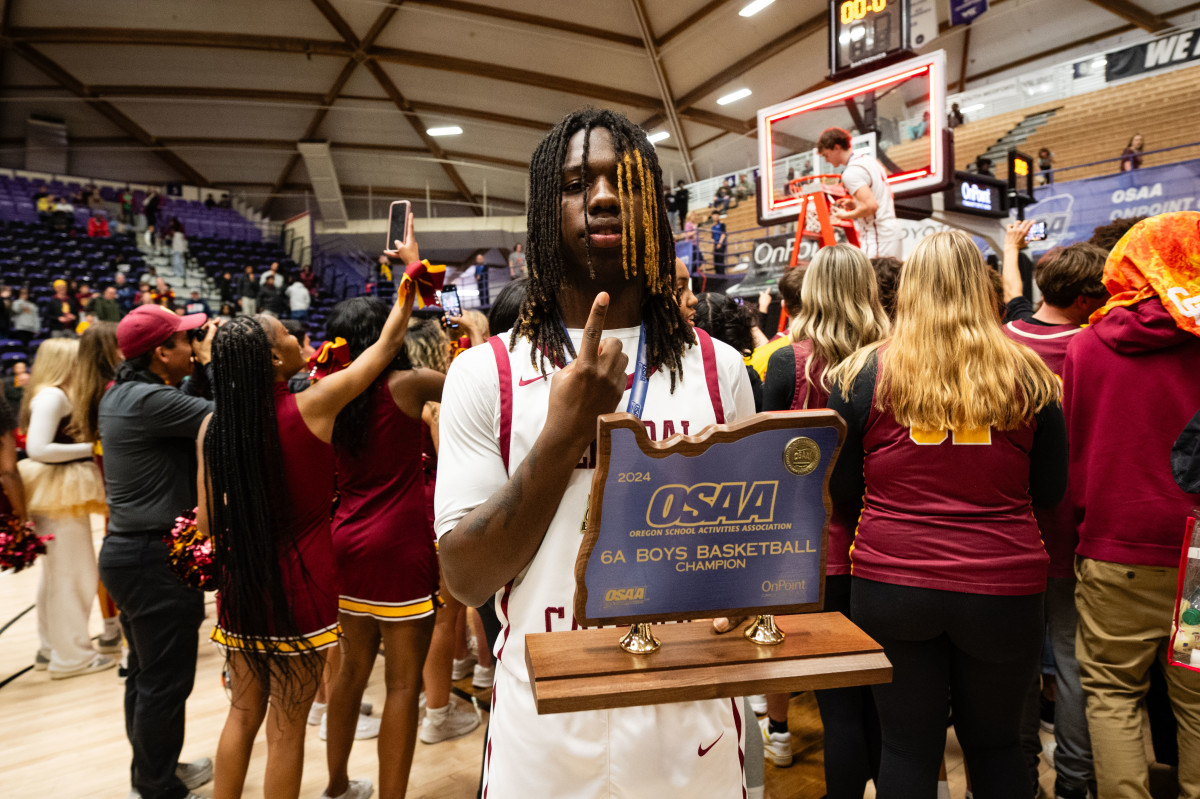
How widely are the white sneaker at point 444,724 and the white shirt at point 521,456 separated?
2.32m

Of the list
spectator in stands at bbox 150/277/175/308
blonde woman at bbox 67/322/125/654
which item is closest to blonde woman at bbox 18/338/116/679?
blonde woman at bbox 67/322/125/654

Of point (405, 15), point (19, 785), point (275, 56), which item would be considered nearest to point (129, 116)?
point (275, 56)

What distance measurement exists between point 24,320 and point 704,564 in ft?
48.2

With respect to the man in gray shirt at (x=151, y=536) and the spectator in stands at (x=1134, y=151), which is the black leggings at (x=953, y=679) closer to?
the man in gray shirt at (x=151, y=536)

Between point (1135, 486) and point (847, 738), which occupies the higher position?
point (1135, 486)

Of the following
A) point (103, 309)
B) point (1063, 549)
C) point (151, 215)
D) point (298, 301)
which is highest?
point (151, 215)

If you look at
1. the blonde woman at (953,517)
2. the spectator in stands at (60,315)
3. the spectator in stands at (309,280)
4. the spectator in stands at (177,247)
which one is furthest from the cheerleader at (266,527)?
the spectator in stands at (177,247)

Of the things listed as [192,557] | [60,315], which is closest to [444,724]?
[192,557]

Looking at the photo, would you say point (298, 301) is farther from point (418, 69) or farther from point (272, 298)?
point (418, 69)

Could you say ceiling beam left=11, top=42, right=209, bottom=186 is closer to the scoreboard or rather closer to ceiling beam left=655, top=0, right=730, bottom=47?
ceiling beam left=655, top=0, right=730, bottom=47

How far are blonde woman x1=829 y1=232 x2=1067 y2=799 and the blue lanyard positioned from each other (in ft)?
2.94

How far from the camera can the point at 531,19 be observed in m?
13.3

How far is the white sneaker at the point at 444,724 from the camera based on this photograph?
9.96 ft

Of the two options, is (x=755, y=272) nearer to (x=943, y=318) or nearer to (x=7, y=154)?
(x=943, y=318)
